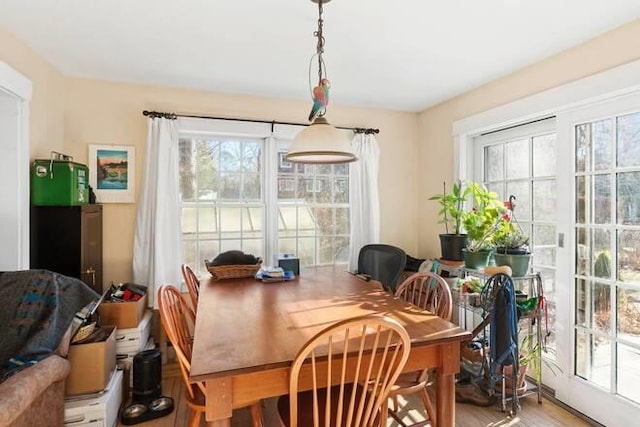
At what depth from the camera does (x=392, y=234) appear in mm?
3922

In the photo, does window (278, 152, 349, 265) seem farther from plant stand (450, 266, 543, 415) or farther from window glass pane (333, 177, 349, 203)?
plant stand (450, 266, 543, 415)

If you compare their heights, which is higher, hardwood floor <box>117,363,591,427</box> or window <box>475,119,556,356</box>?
window <box>475,119,556,356</box>

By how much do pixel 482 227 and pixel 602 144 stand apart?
2.96ft

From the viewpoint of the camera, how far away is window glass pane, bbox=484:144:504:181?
10.3ft

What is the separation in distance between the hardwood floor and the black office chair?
0.92m

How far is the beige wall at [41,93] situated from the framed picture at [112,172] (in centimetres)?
28

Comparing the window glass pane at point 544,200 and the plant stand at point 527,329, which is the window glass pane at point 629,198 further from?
the plant stand at point 527,329

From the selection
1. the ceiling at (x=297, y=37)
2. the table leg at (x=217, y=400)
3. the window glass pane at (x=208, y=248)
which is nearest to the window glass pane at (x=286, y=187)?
the window glass pane at (x=208, y=248)

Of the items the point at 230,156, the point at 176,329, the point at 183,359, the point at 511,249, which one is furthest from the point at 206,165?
the point at 511,249

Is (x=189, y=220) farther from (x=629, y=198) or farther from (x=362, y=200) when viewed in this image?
(x=629, y=198)

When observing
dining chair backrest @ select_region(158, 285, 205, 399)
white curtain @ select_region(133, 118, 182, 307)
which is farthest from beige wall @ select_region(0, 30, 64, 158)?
dining chair backrest @ select_region(158, 285, 205, 399)

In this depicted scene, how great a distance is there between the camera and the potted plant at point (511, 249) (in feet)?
8.17

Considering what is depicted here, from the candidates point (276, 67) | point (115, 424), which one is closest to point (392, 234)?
point (276, 67)

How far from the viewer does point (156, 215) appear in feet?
9.90
